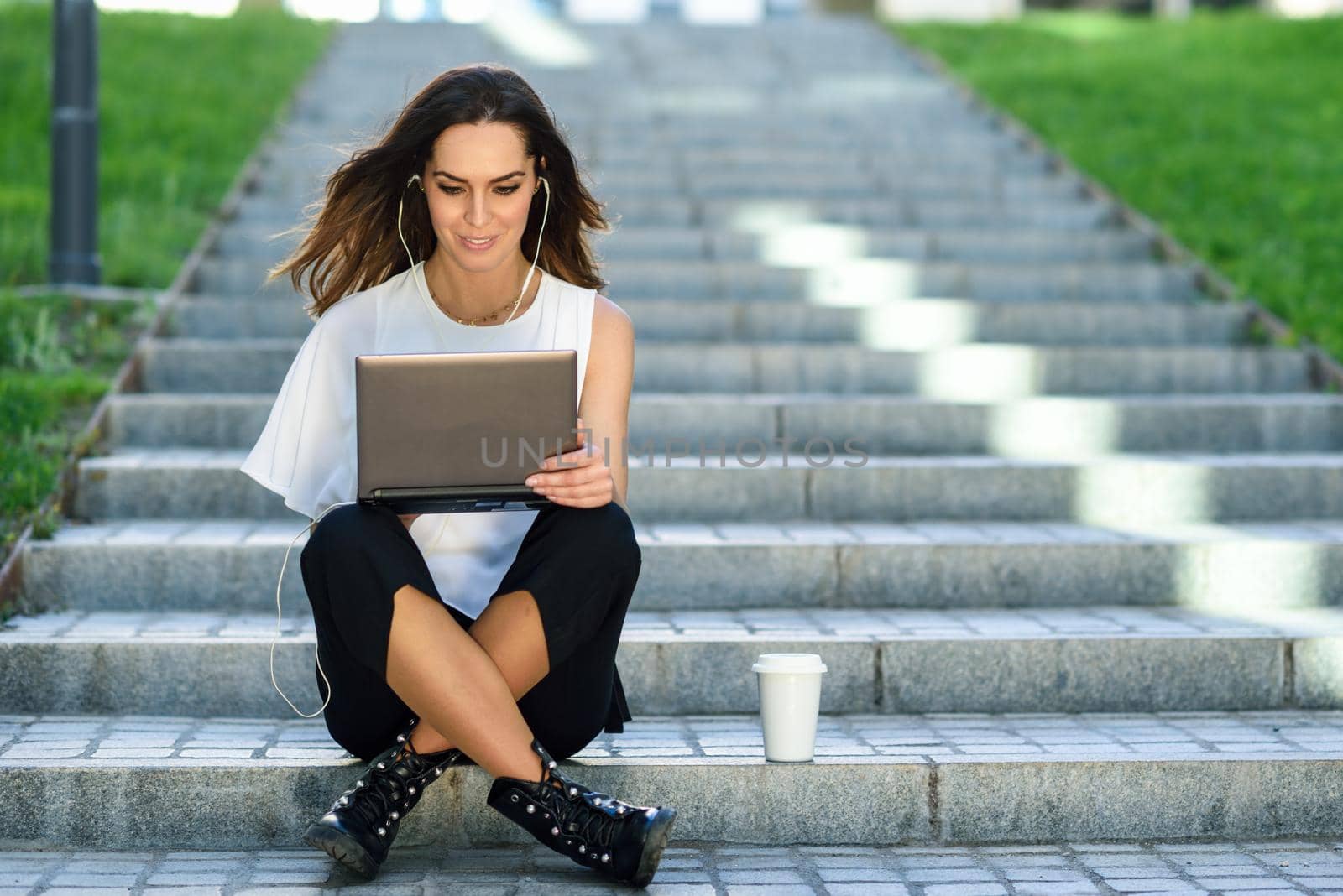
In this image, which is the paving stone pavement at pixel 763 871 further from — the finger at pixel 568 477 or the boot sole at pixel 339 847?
the finger at pixel 568 477

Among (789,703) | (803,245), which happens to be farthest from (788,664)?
(803,245)

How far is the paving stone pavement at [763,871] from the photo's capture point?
122 inches

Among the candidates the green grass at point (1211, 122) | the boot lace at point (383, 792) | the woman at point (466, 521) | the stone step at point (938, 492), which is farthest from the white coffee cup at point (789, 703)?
the green grass at point (1211, 122)

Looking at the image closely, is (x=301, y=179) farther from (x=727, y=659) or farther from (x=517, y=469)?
(x=517, y=469)

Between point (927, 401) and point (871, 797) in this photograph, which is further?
point (927, 401)

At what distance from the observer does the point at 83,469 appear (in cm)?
493

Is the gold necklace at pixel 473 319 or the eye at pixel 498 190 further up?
the eye at pixel 498 190

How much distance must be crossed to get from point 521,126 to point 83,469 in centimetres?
233

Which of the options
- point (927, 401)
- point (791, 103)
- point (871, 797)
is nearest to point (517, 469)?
point (871, 797)

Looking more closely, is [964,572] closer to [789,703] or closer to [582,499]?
[789,703]

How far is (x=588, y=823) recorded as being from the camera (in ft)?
10.1

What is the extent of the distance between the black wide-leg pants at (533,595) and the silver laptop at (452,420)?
11 centimetres

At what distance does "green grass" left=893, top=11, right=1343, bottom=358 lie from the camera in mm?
7230

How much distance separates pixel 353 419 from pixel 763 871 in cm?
129
